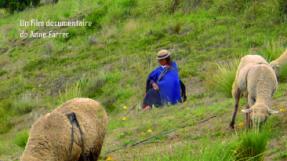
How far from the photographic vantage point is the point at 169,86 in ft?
46.6

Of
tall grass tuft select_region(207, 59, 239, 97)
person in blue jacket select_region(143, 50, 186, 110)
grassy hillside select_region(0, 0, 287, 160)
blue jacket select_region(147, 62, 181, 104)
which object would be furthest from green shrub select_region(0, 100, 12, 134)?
tall grass tuft select_region(207, 59, 239, 97)

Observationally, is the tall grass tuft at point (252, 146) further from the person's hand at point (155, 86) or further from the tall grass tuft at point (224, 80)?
the person's hand at point (155, 86)

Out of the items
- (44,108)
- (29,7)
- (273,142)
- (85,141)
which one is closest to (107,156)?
(85,141)

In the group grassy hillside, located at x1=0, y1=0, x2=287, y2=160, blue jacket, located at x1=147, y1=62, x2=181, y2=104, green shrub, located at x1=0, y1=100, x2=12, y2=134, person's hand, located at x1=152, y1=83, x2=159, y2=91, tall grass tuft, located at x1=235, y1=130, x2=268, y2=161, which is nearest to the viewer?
tall grass tuft, located at x1=235, y1=130, x2=268, y2=161

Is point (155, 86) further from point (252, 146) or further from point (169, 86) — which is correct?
point (252, 146)

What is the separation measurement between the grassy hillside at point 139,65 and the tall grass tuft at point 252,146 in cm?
66

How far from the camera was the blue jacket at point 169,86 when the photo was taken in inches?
558

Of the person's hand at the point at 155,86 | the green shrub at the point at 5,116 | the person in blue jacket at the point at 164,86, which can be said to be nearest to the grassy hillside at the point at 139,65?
the green shrub at the point at 5,116

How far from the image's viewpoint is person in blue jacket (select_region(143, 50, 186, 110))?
14203 mm

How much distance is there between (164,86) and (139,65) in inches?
192

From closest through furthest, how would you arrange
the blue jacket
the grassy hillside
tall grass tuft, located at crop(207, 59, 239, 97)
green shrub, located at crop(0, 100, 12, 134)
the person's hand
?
the grassy hillside
tall grass tuft, located at crop(207, 59, 239, 97)
the blue jacket
the person's hand
green shrub, located at crop(0, 100, 12, 134)

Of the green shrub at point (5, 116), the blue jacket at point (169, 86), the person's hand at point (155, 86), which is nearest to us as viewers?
the blue jacket at point (169, 86)

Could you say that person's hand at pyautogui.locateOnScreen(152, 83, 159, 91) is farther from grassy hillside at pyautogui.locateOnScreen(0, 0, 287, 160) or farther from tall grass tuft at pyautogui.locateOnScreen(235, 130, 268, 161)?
tall grass tuft at pyautogui.locateOnScreen(235, 130, 268, 161)

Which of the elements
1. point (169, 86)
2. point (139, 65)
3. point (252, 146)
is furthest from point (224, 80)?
point (252, 146)
